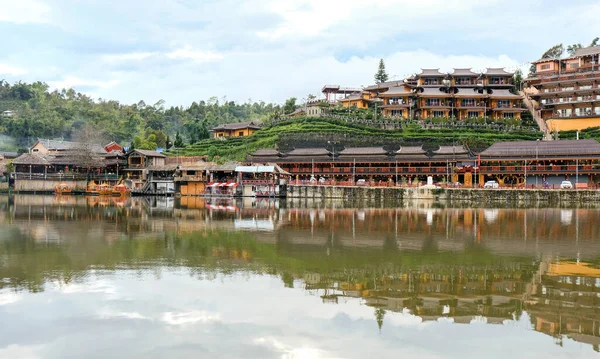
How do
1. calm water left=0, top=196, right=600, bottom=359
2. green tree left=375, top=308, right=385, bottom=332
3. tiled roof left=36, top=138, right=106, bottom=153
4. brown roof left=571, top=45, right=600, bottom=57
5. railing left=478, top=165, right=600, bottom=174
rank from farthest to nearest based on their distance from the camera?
brown roof left=571, top=45, right=600, bottom=57
tiled roof left=36, top=138, right=106, bottom=153
railing left=478, top=165, right=600, bottom=174
green tree left=375, top=308, right=385, bottom=332
calm water left=0, top=196, right=600, bottom=359

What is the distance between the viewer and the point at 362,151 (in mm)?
79750

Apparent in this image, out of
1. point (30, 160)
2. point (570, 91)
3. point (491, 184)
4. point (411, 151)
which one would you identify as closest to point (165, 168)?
point (30, 160)

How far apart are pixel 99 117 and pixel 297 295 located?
130527 mm

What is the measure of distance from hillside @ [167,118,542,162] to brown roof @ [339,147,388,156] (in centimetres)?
545

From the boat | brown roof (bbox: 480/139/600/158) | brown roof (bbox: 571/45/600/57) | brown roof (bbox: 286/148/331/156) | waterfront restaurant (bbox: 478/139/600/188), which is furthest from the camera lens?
brown roof (bbox: 571/45/600/57)

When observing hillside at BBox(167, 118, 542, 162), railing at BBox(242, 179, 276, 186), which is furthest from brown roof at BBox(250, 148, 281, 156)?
railing at BBox(242, 179, 276, 186)

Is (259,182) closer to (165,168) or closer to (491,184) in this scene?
(165,168)

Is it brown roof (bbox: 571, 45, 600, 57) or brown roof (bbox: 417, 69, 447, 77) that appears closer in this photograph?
brown roof (bbox: 571, 45, 600, 57)

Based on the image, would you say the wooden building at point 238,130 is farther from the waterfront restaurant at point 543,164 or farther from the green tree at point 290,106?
→ the waterfront restaurant at point 543,164

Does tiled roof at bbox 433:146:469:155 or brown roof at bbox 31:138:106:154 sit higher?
brown roof at bbox 31:138:106:154

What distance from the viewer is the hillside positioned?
87.1m

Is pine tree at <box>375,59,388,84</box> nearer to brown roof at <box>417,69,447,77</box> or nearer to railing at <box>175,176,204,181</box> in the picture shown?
brown roof at <box>417,69,447,77</box>

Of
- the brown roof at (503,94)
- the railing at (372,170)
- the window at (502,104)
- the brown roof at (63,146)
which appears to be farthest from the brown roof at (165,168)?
the window at (502,104)

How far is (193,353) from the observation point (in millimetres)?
11680
